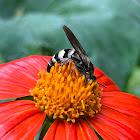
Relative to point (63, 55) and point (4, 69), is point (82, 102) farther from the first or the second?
point (4, 69)

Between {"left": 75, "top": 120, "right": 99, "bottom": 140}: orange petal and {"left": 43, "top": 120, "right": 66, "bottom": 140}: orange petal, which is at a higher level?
{"left": 43, "top": 120, "right": 66, "bottom": 140}: orange petal

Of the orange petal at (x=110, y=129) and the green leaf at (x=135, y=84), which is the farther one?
the green leaf at (x=135, y=84)

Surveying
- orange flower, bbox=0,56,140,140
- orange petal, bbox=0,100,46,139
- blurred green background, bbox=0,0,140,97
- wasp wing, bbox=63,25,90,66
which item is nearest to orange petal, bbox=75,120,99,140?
orange flower, bbox=0,56,140,140

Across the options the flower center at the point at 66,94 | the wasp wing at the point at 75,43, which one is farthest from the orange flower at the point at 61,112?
the wasp wing at the point at 75,43

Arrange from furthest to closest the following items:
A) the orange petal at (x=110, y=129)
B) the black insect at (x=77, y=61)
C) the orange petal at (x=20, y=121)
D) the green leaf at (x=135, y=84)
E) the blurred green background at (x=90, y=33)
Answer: the green leaf at (x=135, y=84)
the blurred green background at (x=90, y=33)
the black insect at (x=77, y=61)
the orange petal at (x=110, y=129)
the orange petal at (x=20, y=121)

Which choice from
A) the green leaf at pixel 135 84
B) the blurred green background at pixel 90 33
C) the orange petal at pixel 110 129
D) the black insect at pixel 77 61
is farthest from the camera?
the green leaf at pixel 135 84

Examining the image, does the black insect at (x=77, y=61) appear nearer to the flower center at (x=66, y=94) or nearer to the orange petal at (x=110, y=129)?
the flower center at (x=66, y=94)

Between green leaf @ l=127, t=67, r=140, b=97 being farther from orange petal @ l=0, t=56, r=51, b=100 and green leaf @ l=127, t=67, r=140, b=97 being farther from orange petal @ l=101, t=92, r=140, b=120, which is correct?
orange petal @ l=0, t=56, r=51, b=100

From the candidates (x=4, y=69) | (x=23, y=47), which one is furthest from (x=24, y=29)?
(x=4, y=69)
